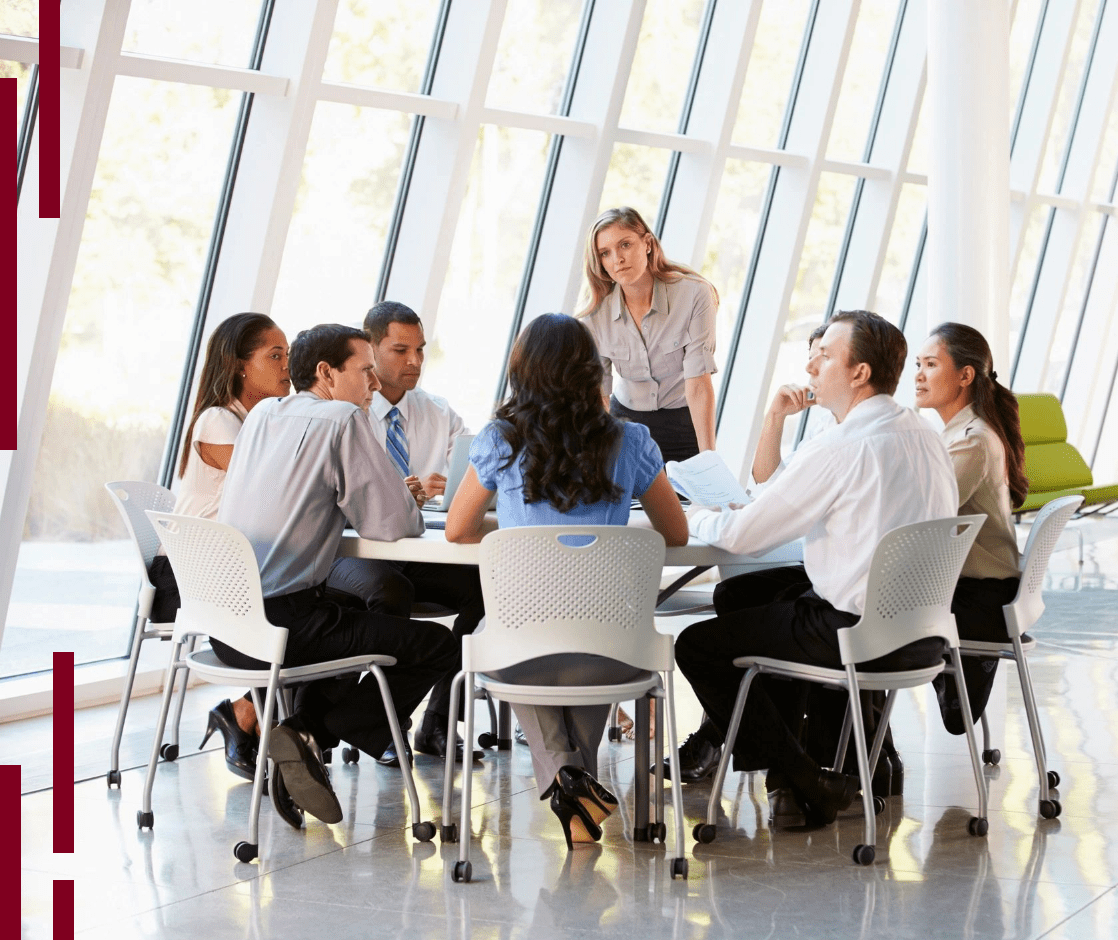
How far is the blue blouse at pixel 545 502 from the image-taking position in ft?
11.8

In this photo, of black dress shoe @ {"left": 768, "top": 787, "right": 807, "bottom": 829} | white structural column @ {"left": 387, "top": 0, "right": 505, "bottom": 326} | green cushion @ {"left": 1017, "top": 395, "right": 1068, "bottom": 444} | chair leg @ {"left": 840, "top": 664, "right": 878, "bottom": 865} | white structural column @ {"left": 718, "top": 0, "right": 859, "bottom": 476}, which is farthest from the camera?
green cushion @ {"left": 1017, "top": 395, "right": 1068, "bottom": 444}

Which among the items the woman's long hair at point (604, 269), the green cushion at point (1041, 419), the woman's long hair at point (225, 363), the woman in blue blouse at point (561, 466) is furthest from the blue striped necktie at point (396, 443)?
the green cushion at point (1041, 419)

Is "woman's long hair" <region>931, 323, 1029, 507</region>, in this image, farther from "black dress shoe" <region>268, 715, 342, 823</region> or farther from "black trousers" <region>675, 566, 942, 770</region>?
"black dress shoe" <region>268, 715, 342, 823</region>

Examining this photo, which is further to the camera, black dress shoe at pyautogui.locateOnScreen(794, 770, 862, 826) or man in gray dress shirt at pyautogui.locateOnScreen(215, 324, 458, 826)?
black dress shoe at pyautogui.locateOnScreen(794, 770, 862, 826)

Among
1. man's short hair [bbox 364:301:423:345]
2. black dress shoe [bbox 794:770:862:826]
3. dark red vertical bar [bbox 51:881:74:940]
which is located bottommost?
dark red vertical bar [bbox 51:881:74:940]

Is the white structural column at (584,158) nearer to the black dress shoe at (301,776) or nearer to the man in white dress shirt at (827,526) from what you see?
the man in white dress shirt at (827,526)

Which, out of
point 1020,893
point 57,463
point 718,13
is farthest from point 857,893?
point 718,13

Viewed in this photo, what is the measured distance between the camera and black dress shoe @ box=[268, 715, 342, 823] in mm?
3664

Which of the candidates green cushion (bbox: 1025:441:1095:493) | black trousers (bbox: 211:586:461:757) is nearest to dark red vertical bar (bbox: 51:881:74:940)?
black trousers (bbox: 211:586:461:757)

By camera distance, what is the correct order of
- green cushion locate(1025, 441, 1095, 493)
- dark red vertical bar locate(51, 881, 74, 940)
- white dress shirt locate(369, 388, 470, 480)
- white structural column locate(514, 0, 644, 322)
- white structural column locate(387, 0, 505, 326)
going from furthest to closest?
green cushion locate(1025, 441, 1095, 493), white structural column locate(514, 0, 644, 322), white structural column locate(387, 0, 505, 326), white dress shirt locate(369, 388, 470, 480), dark red vertical bar locate(51, 881, 74, 940)

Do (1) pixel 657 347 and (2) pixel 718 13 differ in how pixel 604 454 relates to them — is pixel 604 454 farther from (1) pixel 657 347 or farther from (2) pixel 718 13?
(2) pixel 718 13

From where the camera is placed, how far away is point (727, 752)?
3895mm

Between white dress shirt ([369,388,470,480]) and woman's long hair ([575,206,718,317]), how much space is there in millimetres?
605

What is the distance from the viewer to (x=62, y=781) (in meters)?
4.30
